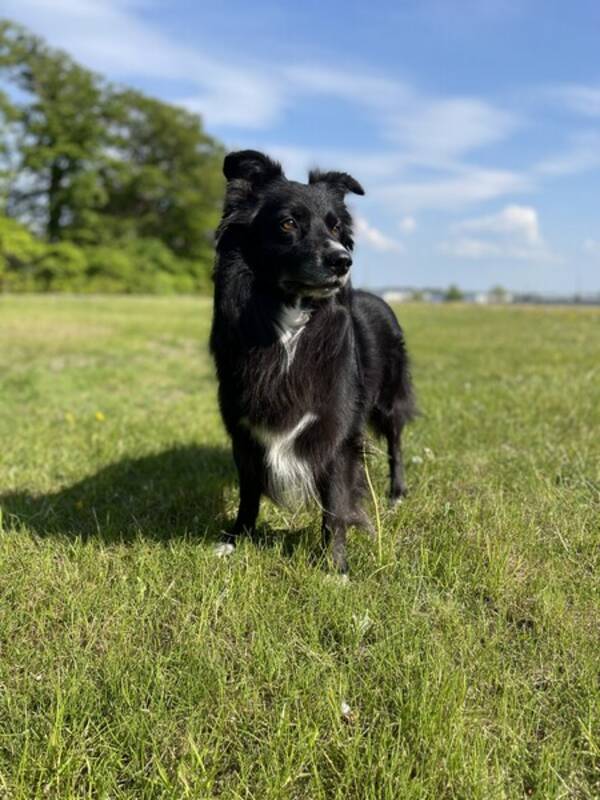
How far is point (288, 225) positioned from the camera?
286 centimetres

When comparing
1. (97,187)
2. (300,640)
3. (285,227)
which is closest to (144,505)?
(300,640)

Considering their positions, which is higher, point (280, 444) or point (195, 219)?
point (195, 219)

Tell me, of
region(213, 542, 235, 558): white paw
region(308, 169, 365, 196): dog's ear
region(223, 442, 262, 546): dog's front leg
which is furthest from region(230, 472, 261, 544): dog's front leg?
region(308, 169, 365, 196): dog's ear

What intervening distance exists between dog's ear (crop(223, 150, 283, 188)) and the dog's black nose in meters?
0.66

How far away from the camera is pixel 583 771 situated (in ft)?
5.64

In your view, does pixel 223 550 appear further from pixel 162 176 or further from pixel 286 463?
pixel 162 176

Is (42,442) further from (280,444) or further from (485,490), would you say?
(485,490)

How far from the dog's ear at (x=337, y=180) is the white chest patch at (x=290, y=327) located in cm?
81

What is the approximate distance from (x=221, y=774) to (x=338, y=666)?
532mm

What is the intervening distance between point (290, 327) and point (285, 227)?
18.4 inches

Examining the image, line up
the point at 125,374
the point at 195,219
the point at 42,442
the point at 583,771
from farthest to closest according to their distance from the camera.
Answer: the point at 195,219, the point at 125,374, the point at 42,442, the point at 583,771

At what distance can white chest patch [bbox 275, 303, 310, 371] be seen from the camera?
2857mm

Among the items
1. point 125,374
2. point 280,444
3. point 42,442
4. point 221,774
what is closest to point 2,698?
point 221,774

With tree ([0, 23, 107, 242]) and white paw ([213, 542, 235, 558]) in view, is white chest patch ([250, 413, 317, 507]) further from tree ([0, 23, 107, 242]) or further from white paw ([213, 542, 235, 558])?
tree ([0, 23, 107, 242])
